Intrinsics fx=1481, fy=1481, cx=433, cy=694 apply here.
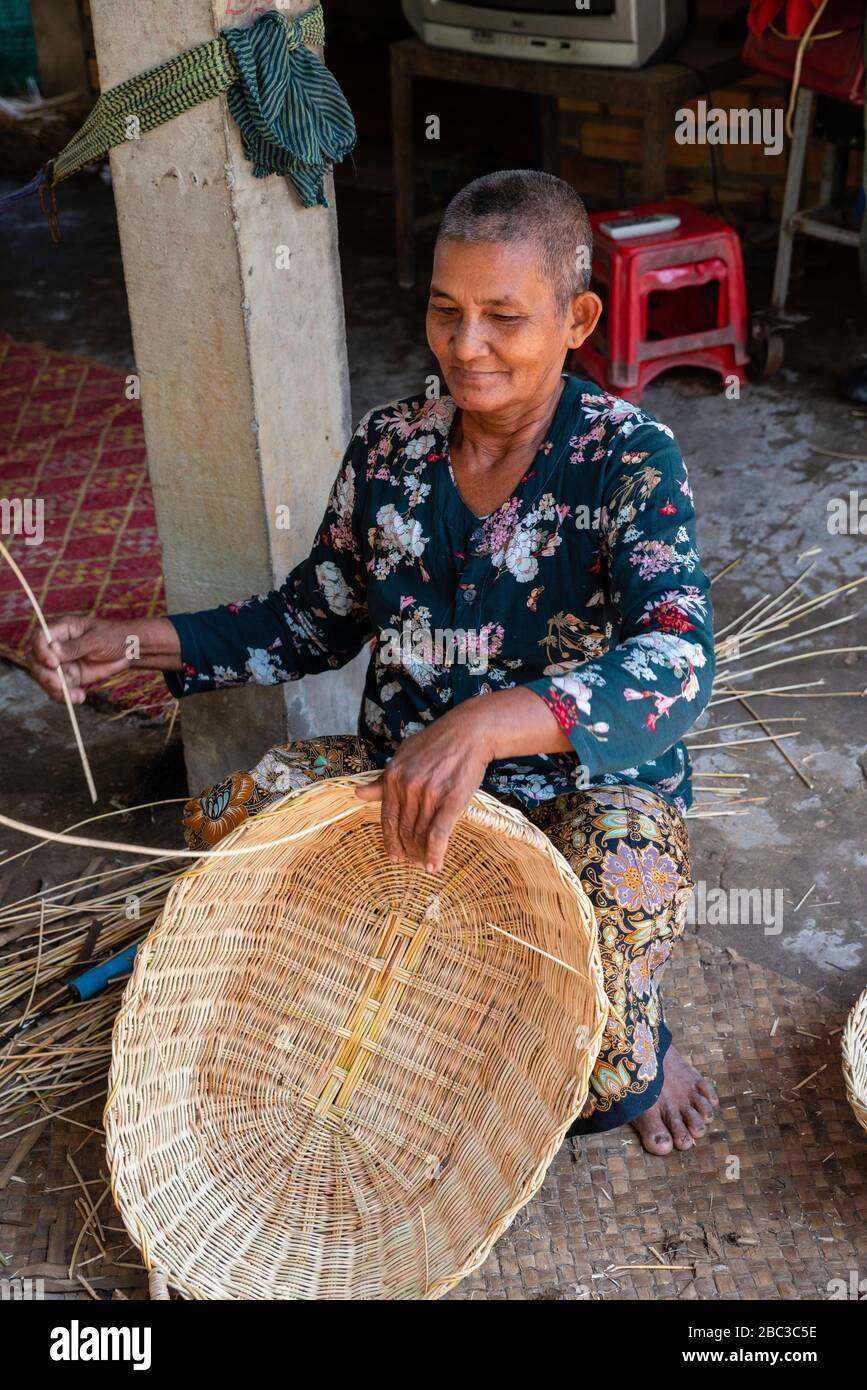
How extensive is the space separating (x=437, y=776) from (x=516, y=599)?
0.42 m

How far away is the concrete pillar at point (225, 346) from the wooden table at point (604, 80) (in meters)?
2.22

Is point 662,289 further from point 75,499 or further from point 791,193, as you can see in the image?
point 75,499

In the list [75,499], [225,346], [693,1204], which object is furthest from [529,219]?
[75,499]

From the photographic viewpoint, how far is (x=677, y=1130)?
202cm

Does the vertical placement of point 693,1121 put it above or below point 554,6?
below

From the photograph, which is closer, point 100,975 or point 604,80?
point 100,975

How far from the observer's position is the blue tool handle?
2279 mm

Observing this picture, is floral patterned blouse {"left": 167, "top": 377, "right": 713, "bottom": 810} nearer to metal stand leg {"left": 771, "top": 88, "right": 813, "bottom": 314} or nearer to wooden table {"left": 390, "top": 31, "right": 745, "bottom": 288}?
wooden table {"left": 390, "top": 31, "right": 745, "bottom": 288}

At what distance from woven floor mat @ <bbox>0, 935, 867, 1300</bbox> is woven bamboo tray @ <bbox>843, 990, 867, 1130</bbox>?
9cm

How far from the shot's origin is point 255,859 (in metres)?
1.92

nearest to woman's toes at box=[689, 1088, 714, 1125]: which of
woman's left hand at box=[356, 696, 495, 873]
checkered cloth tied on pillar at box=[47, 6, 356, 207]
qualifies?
woman's left hand at box=[356, 696, 495, 873]

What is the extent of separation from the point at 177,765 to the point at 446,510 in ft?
3.84

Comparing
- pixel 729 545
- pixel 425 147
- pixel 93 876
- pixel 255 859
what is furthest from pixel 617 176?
pixel 255 859

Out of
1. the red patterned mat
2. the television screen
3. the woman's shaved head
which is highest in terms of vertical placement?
the woman's shaved head
